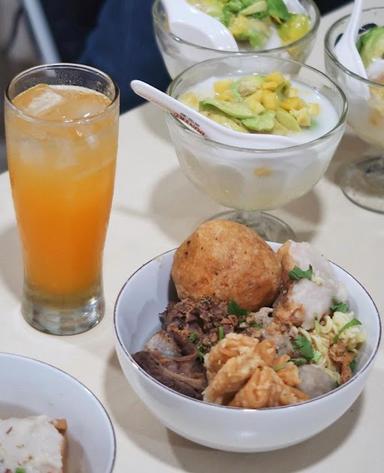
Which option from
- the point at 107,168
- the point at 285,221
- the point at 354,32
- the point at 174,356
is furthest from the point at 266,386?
the point at 354,32

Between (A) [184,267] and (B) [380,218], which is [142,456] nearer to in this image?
(A) [184,267]

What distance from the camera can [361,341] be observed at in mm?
852

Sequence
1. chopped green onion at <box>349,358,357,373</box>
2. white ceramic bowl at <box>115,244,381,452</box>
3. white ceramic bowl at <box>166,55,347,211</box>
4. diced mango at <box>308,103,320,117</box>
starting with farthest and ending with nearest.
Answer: diced mango at <box>308,103,320,117</box>, white ceramic bowl at <box>166,55,347,211</box>, chopped green onion at <box>349,358,357,373</box>, white ceramic bowl at <box>115,244,381,452</box>

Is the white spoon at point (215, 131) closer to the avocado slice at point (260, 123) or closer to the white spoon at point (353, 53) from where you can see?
the avocado slice at point (260, 123)

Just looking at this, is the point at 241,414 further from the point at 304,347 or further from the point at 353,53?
the point at 353,53

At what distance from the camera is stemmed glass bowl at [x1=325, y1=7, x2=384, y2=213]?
1146 millimetres

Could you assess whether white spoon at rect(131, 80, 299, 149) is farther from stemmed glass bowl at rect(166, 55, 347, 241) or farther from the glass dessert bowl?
the glass dessert bowl

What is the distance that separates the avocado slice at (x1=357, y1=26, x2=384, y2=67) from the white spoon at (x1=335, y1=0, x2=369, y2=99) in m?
0.02

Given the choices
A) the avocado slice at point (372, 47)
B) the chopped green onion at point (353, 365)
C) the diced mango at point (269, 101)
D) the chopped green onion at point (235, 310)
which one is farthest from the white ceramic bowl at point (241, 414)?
the avocado slice at point (372, 47)

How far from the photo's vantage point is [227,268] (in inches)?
35.4

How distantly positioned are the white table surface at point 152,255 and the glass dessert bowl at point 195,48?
122 millimetres

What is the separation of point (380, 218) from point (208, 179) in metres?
0.29

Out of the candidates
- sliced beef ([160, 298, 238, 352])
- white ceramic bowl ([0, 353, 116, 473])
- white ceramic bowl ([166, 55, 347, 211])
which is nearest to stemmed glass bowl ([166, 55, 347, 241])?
white ceramic bowl ([166, 55, 347, 211])

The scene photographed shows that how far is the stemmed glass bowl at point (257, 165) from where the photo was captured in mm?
1016
